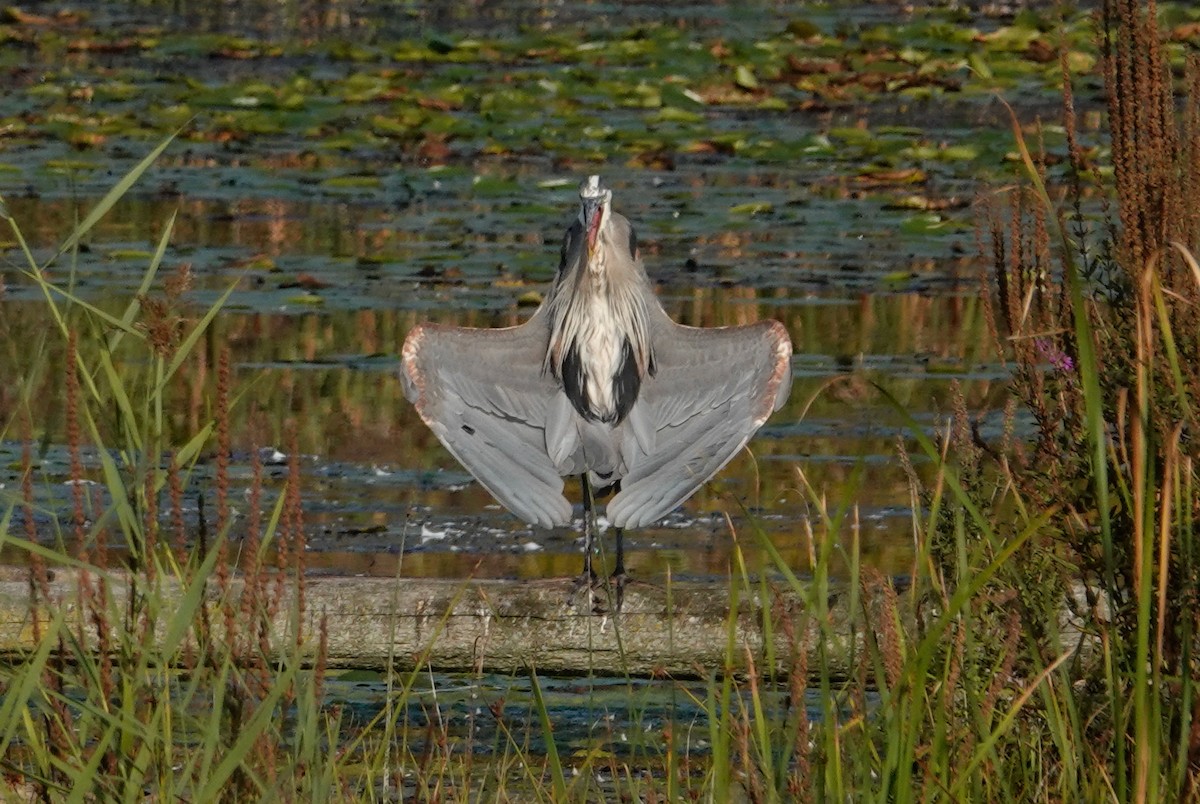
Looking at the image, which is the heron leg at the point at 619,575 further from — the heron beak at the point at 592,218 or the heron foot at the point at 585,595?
the heron beak at the point at 592,218

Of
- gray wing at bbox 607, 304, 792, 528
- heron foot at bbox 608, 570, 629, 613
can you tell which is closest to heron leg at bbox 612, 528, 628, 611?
heron foot at bbox 608, 570, 629, 613

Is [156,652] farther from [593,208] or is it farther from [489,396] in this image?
[593,208]

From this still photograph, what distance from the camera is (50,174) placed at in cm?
1163

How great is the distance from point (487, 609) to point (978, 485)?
57.8 inches

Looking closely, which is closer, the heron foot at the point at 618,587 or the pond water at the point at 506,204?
the heron foot at the point at 618,587

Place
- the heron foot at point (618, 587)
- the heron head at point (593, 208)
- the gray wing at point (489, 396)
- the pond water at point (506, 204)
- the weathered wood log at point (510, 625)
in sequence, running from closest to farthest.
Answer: the weathered wood log at point (510, 625) → the heron foot at point (618, 587) → the gray wing at point (489, 396) → the heron head at point (593, 208) → the pond water at point (506, 204)

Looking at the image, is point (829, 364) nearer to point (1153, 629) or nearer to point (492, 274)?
point (492, 274)

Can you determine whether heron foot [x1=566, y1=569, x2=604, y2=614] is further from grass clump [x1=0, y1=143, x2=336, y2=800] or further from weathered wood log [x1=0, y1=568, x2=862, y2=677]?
grass clump [x1=0, y1=143, x2=336, y2=800]

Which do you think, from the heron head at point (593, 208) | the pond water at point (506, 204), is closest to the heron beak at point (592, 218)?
→ the heron head at point (593, 208)

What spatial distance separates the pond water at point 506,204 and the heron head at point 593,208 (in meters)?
0.77

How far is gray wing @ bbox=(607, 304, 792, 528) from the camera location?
5.24 metres

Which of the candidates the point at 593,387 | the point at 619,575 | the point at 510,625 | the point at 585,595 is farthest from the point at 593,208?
the point at 510,625

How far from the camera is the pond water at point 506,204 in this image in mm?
6656

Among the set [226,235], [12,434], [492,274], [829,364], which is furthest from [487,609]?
[226,235]
